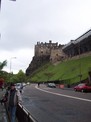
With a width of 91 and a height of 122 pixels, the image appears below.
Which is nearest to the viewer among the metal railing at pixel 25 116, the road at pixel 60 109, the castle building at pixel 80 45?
the metal railing at pixel 25 116

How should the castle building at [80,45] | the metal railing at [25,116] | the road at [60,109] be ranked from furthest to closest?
the castle building at [80,45] → the road at [60,109] → the metal railing at [25,116]

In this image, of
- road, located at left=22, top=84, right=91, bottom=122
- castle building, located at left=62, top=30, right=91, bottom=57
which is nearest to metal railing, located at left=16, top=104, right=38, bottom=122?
road, located at left=22, top=84, right=91, bottom=122

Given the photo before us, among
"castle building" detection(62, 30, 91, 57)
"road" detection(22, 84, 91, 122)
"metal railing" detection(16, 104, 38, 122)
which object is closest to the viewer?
"metal railing" detection(16, 104, 38, 122)

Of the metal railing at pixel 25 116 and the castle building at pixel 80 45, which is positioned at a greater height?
the castle building at pixel 80 45

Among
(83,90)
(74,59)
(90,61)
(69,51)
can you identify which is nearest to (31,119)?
(83,90)

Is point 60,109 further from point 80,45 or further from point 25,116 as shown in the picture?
point 80,45

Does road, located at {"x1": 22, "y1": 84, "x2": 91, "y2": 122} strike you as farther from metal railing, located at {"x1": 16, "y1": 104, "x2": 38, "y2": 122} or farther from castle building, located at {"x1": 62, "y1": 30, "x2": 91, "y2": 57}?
castle building, located at {"x1": 62, "y1": 30, "x2": 91, "y2": 57}

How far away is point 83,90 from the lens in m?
66.5

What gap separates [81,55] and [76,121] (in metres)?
123

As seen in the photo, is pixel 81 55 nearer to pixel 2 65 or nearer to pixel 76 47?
pixel 76 47

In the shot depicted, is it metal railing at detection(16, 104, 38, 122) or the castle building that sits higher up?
the castle building

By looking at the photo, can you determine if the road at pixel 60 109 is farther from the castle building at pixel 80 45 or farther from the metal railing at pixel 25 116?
the castle building at pixel 80 45

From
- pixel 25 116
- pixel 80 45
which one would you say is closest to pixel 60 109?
pixel 25 116

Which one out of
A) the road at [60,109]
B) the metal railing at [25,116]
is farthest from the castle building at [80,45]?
the metal railing at [25,116]
